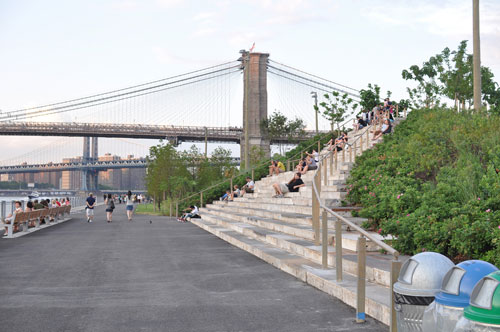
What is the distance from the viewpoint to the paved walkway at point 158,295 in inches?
235

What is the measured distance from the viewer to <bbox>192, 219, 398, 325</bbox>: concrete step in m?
6.10

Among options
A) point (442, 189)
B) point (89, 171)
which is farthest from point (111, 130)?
point (442, 189)

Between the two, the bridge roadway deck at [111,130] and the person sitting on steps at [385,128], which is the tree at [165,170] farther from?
the bridge roadway deck at [111,130]

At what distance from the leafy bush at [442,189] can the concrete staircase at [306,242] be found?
60 centimetres

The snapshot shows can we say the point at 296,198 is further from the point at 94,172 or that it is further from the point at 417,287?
the point at 94,172

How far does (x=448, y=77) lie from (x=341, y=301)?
37.0m

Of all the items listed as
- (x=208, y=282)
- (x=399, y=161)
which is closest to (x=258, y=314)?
(x=208, y=282)

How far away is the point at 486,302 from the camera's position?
121 inches

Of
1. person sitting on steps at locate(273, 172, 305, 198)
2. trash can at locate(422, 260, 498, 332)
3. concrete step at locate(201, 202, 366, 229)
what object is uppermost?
person sitting on steps at locate(273, 172, 305, 198)

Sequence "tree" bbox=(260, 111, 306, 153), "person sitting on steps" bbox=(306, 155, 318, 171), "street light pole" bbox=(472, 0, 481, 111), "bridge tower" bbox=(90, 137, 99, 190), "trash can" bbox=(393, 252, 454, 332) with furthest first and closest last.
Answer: "bridge tower" bbox=(90, 137, 99, 190) → "tree" bbox=(260, 111, 306, 153) → "person sitting on steps" bbox=(306, 155, 318, 171) → "street light pole" bbox=(472, 0, 481, 111) → "trash can" bbox=(393, 252, 454, 332)

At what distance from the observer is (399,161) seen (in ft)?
44.4

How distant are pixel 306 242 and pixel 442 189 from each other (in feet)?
10.5

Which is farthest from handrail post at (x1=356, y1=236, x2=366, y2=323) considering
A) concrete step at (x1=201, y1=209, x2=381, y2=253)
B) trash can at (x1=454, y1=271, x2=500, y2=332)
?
concrete step at (x1=201, y1=209, x2=381, y2=253)

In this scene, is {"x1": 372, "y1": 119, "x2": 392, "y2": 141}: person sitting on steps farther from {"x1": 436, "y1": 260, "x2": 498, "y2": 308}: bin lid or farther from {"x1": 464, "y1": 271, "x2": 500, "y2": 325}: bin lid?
{"x1": 464, "y1": 271, "x2": 500, "y2": 325}: bin lid
